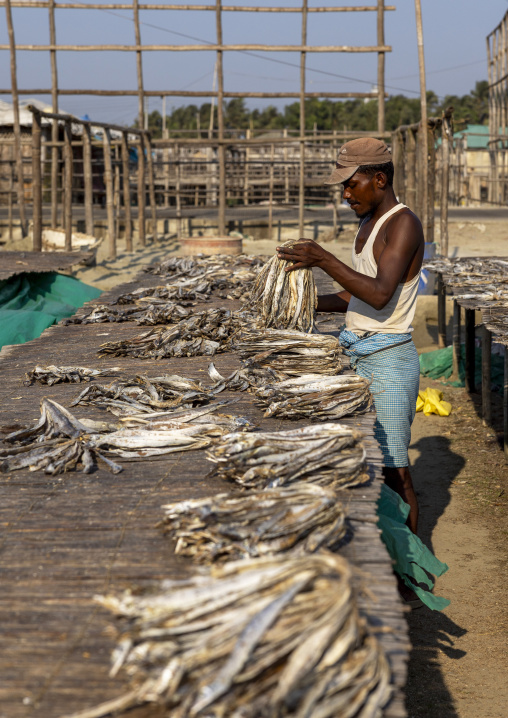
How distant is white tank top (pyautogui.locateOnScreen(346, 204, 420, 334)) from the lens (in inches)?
155

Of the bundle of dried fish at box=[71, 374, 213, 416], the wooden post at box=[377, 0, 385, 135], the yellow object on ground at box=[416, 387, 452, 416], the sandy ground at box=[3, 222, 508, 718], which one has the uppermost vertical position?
the wooden post at box=[377, 0, 385, 135]

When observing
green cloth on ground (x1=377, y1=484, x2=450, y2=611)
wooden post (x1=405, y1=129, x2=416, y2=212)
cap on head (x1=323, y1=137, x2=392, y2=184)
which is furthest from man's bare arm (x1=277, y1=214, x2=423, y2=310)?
wooden post (x1=405, y1=129, x2=416, y2=212)

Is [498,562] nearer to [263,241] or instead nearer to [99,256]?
[99,256]

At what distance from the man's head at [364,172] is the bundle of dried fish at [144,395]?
133cm

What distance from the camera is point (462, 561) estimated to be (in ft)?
16.8

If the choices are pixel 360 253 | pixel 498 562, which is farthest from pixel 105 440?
pixel 498 562

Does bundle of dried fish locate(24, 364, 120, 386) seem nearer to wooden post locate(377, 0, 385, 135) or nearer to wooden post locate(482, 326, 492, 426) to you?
wooden post locate(482, 326, 492, 426)

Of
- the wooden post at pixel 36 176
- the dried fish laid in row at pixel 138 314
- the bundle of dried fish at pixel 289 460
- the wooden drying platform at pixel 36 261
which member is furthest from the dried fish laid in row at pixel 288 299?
the wooden post at pixel 36 176

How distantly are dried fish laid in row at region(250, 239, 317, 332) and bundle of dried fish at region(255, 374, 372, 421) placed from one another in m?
1.11

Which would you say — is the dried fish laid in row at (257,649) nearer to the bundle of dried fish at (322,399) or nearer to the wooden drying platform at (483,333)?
the bundle of dried fish at (322,399)

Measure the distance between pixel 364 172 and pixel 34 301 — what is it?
24.0ft

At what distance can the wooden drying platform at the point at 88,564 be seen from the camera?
1842 millimetres

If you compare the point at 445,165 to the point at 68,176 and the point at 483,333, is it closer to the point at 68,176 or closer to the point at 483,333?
the point at 483,333

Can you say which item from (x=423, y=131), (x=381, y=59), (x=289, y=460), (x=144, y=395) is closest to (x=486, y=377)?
(x=144, y=395)
